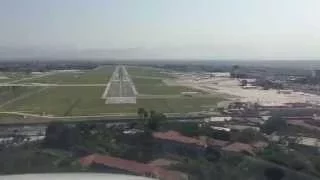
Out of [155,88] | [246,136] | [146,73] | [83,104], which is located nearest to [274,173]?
[246,136]

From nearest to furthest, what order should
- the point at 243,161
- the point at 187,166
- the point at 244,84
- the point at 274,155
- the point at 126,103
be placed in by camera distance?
1. the point at 187,166
2. the point at 243,161
3. the point at 274,155
4. the point at 126,103
5. the point at 244,84

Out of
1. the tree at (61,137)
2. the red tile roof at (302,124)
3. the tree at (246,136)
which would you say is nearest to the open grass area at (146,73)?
the red tile roof at (302,124)

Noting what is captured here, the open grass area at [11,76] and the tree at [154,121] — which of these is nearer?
the tree at [154,121]

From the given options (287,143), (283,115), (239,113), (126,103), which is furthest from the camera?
(126,103)

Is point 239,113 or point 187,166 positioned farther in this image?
point 239,113

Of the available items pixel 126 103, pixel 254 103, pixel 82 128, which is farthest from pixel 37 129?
pixel 254 103

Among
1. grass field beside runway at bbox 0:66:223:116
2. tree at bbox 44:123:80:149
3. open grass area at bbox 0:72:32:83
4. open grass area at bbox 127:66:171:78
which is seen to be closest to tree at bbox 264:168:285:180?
tree at bbox 44:123:80:149

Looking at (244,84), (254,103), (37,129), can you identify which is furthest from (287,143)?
(244,84)

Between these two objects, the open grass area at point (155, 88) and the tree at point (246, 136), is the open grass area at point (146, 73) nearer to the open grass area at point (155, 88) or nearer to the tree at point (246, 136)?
the open grass area at point (155, 88)

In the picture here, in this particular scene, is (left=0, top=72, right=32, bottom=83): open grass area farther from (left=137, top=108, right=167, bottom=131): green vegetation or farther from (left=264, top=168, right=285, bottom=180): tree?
(left=264, top=168, right=285, bottom=180): tree

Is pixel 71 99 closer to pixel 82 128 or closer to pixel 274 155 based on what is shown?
pixel 82 128

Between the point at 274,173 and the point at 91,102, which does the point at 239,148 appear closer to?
the point at 274,173
